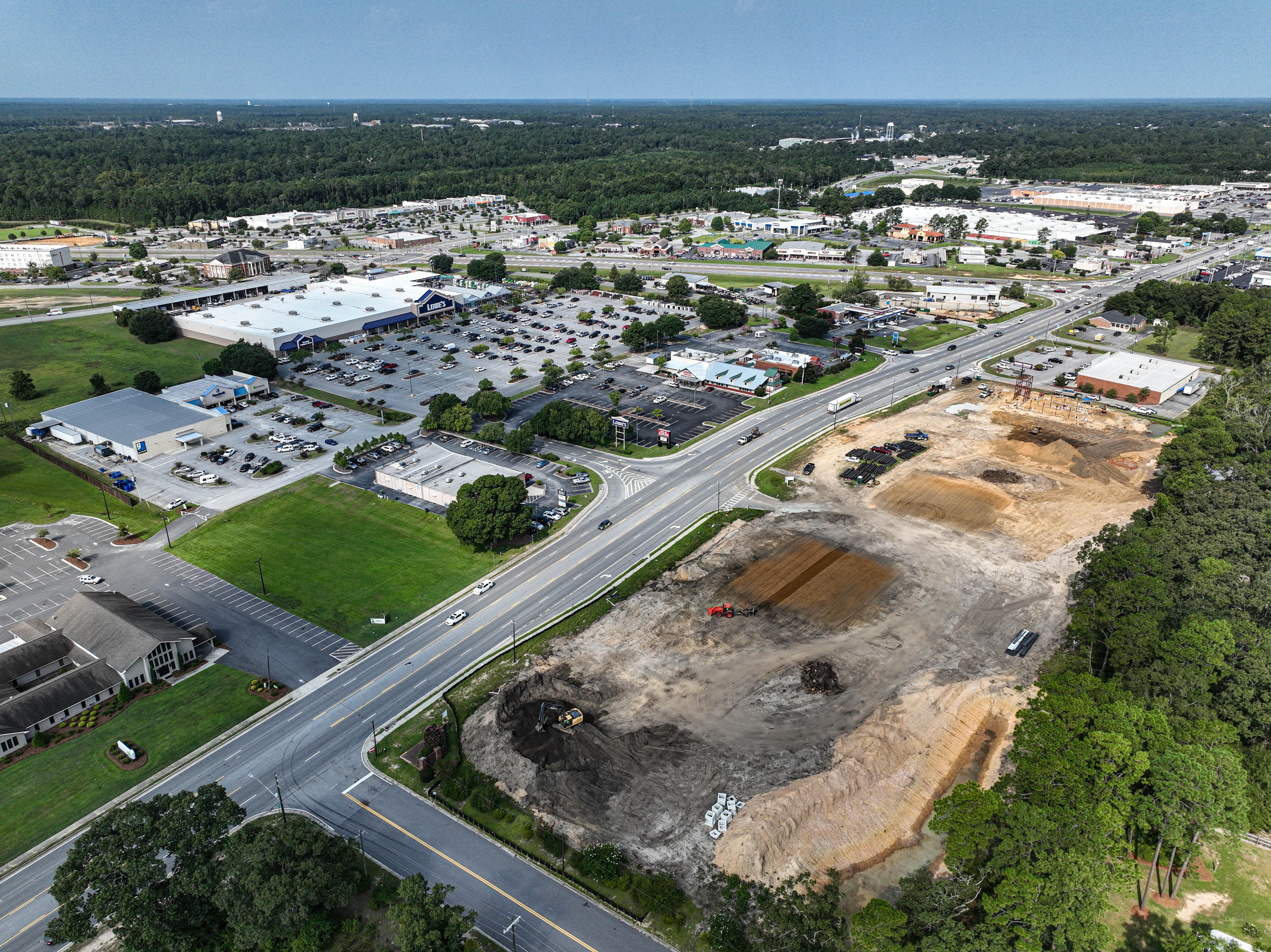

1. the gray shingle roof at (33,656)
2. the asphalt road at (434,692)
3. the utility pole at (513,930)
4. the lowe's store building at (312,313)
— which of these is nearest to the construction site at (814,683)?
the asphalt road at (434,692)

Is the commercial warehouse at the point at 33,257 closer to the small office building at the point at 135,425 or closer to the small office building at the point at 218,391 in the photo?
the small office building at the point at 218,391

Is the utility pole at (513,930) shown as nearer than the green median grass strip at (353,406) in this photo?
Yes

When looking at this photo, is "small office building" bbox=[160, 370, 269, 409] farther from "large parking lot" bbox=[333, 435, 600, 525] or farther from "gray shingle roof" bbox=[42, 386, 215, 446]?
"large parking lot" bbox=[333, 435, 600, 525]

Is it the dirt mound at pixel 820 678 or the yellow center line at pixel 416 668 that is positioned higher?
the dirt mound at pixel 820 678

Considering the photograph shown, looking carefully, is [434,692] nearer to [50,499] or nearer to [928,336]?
[50,499]

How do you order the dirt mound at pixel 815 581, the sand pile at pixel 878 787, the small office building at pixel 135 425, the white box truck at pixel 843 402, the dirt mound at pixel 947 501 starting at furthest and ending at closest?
1. the white box truck at pixel 843 402
2. the small office building at pixel 135 425
3. the dirt mound at pixel 947 501
4. the dirt mound at pixel 815 581
5. the sand pile at pixel 878 787

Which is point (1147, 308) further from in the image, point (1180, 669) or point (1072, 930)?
point (1072, 930)

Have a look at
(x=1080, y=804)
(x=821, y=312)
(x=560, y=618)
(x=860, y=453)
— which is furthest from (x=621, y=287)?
(x=1080, y=804)

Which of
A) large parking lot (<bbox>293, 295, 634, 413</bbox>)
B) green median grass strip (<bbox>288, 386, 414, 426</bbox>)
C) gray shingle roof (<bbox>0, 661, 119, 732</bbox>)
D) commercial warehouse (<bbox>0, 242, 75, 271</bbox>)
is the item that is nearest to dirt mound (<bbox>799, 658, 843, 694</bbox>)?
gray shingle roof (<bbox>0, 661, 119, 732</bbox>)
